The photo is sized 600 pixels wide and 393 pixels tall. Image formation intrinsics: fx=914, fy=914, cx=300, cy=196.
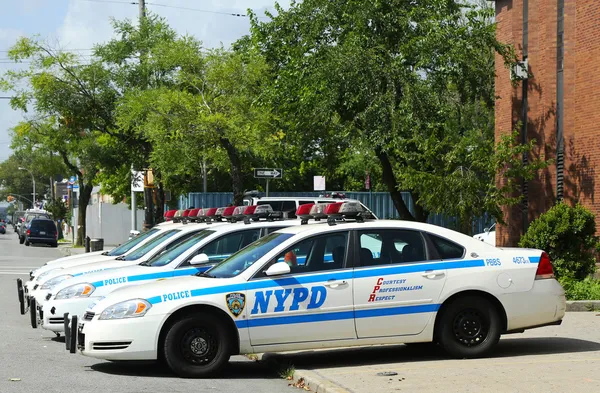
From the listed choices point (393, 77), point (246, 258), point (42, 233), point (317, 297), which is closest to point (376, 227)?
point (317, 297)

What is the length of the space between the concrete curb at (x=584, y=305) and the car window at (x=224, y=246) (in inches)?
206

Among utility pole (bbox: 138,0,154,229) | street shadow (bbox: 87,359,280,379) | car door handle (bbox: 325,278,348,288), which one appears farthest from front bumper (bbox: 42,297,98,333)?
utility pole (bbox: 138,0,154,229)

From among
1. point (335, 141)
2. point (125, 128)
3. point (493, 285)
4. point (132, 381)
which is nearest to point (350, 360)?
point (493, 285)

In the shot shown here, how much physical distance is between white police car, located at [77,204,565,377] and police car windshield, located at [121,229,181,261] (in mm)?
4079

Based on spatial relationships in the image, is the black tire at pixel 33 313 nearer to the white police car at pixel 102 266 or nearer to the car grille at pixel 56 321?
the white police car at pixel 102 266

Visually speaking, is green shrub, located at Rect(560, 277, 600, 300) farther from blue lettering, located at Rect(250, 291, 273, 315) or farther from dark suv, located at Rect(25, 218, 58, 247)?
dark suv, located at Rect(25, 218, 58, 247)

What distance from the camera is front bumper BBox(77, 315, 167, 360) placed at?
9.02 meters

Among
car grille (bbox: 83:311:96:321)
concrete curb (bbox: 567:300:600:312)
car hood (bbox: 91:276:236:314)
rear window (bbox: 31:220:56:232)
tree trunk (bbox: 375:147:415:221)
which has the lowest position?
concrete curb (bbox: 567:300:600:312)

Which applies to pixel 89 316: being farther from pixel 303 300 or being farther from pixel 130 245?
pixel 130 245

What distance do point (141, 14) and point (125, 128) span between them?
5.10 meters

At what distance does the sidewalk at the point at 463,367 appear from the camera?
27.1 feet

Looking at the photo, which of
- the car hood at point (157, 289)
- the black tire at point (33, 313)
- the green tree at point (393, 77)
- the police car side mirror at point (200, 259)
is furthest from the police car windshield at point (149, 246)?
the green tree at point (393, 77)

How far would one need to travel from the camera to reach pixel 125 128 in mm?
30000

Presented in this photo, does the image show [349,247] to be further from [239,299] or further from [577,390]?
[577,390]
